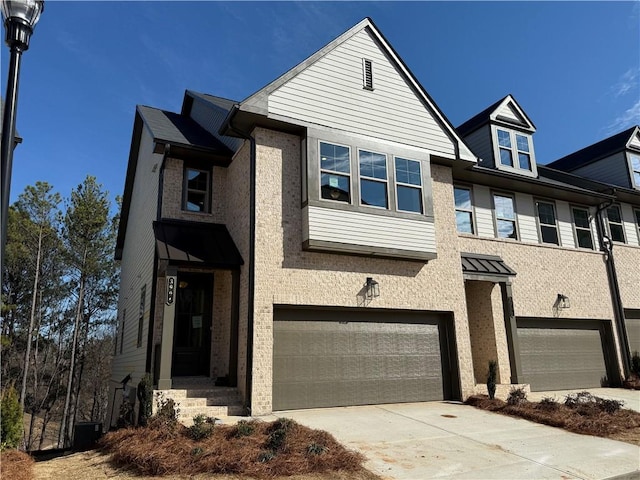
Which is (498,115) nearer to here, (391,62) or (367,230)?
(391,62)

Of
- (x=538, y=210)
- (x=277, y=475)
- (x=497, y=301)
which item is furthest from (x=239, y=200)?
(x=538, y=210)

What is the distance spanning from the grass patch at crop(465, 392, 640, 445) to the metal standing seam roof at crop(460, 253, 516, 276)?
365cm

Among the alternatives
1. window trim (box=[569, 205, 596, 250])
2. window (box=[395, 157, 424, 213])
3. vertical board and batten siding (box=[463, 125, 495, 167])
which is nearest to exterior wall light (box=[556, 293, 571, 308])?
window trim (box=[569, 205, 596, 250])

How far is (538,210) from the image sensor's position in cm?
1622

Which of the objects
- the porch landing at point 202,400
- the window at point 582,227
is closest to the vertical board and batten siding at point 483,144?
the window at point 582,227

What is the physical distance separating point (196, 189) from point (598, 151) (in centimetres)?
1895

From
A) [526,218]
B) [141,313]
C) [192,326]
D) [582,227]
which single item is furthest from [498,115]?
[141,313]

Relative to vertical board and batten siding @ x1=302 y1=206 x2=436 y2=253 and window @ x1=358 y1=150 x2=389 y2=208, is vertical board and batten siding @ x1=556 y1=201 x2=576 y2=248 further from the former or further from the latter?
window @ x1=358 y1=150 x2=389 y2=208

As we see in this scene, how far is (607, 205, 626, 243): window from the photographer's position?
1783 centimetres

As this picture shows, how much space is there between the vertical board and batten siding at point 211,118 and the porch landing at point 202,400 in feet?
20.8

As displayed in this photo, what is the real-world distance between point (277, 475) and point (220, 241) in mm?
6923

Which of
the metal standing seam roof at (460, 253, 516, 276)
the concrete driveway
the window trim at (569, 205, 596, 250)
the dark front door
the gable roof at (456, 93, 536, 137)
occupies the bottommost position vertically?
the concrete driveway

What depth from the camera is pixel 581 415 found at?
9.63 m

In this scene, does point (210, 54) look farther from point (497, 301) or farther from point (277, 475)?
point (497, 301)
